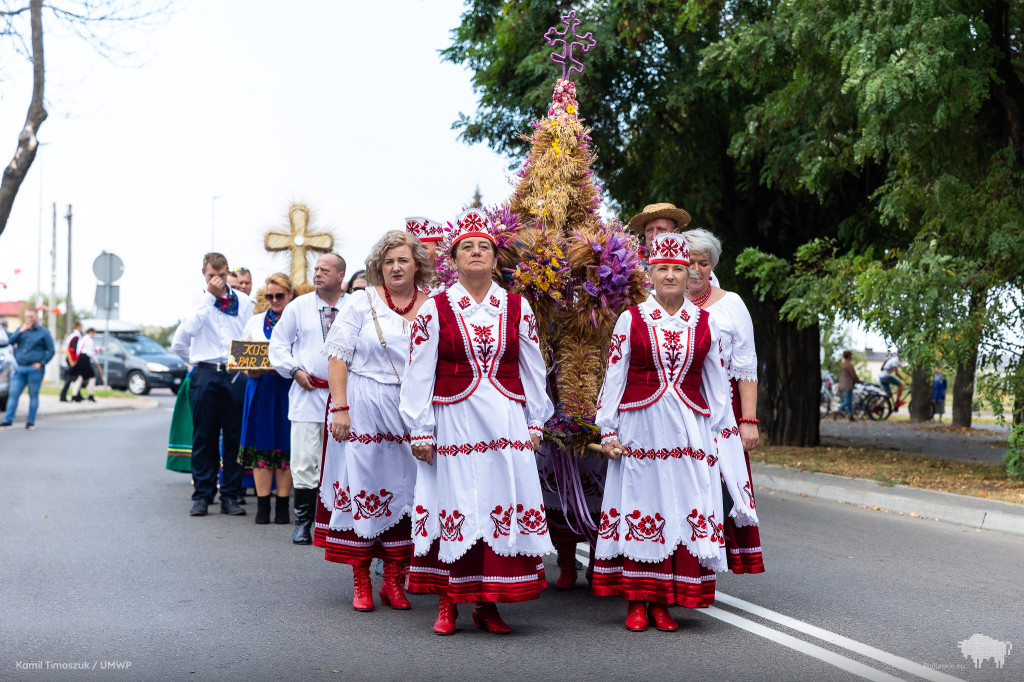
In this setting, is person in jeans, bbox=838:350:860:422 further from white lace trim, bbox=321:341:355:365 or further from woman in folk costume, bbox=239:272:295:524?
white lace trim, bbox=321:341:355:365

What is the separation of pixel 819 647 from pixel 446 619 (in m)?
1.74

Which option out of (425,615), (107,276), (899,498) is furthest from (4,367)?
(425,615)

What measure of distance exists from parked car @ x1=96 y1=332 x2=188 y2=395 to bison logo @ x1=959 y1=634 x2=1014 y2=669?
31826 millimetres

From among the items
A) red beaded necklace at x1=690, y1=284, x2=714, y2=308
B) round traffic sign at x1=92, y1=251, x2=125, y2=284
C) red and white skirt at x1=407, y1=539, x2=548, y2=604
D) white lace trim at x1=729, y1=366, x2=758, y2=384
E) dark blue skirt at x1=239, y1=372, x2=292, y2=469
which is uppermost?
round traffic sign at x1=92, y1=251, x2=125, y2=284

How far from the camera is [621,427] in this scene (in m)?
5.77

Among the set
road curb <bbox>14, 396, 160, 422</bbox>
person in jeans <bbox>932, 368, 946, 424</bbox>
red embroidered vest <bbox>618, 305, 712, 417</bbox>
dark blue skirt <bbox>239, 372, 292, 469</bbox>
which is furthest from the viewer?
person in jeans <bbox>932, 368, 946, 424</bbox>

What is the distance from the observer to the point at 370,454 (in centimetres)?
608

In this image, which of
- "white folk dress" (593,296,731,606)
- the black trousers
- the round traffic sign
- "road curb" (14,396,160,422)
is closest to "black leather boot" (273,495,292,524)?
the black trousers

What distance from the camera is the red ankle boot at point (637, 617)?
18.4 feet

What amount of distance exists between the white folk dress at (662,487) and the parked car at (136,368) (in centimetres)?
3097

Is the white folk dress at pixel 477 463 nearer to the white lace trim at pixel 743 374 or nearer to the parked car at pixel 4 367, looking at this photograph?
the white lace trim at pixel 743 374

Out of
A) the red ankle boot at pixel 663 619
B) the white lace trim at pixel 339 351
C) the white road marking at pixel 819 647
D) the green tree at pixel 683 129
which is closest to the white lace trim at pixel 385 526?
the white lace trim at pixel 339 351

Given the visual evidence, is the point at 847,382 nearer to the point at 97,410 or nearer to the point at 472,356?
the point at 97,410

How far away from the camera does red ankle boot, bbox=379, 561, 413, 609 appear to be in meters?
6.17
